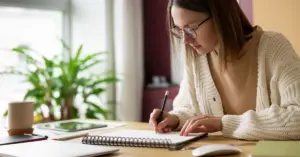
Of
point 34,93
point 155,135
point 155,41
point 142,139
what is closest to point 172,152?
point 142,139

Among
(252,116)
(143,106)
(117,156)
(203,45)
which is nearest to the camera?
(117,156)

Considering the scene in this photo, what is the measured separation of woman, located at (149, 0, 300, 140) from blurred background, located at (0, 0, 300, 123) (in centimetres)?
170

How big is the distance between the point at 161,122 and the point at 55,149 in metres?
0.45

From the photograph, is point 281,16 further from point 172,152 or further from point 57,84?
point 57,84

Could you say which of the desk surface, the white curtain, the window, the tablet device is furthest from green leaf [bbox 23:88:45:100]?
the desk surface

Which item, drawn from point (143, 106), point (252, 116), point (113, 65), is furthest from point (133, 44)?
point (252, 116)

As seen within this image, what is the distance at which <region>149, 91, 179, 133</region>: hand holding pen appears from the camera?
4.89 ft

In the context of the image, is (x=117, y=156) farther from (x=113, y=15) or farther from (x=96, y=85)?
(x=113, y=15)

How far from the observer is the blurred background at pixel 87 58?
3338 mm

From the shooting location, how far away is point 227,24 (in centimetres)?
151

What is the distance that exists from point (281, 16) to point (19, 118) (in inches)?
62.1

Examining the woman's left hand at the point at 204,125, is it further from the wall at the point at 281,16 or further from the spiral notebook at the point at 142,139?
the wall at the point at 281,16

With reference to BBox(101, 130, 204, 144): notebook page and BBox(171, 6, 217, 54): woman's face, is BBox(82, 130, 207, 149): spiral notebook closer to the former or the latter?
BBox(101, 130, 204, 144): notebook page

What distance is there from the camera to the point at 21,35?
358cm
